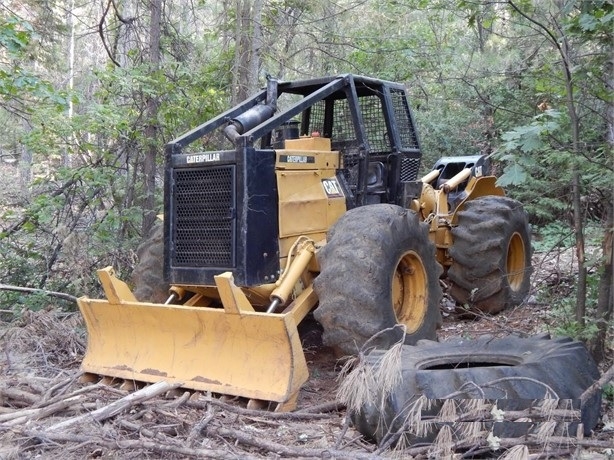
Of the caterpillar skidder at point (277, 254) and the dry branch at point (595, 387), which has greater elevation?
the caterpillar skidder at point (277, 254)

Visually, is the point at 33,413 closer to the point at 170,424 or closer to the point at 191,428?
the point at 170,424

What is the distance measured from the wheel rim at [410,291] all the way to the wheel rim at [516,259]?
278cm

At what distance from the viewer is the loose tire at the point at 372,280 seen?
5629 millimetres

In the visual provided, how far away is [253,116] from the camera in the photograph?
21.2 feet

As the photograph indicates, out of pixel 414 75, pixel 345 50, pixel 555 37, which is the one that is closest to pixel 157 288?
pixel 555 37

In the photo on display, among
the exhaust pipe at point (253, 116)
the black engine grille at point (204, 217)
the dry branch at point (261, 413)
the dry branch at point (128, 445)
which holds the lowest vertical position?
the dry branch at point (261, 413)

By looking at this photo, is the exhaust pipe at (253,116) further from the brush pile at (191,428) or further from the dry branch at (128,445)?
the dry branch at (128,445)

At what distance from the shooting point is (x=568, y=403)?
397 cm

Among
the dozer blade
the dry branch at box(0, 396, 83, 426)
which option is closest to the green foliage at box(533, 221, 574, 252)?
the dozer blade

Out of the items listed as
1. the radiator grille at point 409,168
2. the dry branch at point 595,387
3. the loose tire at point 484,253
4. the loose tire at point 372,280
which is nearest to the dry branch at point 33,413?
the loose tire at point 372,280

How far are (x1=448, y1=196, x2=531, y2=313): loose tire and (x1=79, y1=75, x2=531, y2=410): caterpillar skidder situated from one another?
1.14 meters

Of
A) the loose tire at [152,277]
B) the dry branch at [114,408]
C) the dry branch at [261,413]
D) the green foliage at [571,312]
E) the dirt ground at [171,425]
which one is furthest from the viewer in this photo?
the loose tire at [152,277]

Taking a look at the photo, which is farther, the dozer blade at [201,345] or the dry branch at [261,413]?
the dozer blade at [201,345]

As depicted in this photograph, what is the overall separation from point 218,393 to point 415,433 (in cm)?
191
